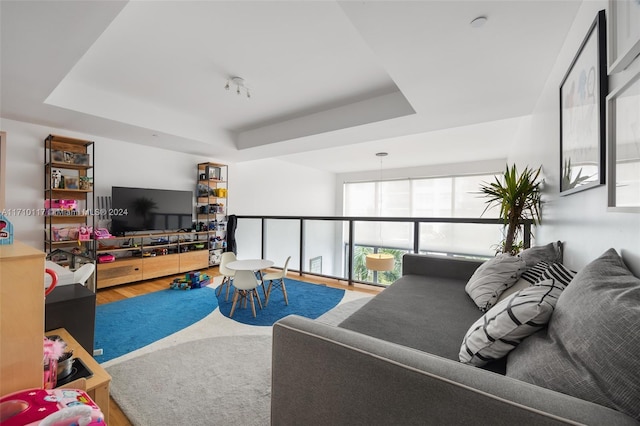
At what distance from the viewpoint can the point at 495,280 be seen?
168 cm

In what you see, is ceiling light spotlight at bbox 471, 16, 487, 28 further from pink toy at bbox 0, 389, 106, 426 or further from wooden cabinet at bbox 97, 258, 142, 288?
wooden cabinet at bbox 97, 258, 142, 288

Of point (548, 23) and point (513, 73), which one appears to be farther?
point (513, 73)

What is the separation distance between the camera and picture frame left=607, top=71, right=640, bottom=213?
2.94 ft

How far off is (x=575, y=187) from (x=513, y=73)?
1.24 m

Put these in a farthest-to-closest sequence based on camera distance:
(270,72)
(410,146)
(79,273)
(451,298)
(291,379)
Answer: (410,146) < (270,72) < (79,273) < (451,298) < (291,379)

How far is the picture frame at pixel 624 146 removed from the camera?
2.94 feet

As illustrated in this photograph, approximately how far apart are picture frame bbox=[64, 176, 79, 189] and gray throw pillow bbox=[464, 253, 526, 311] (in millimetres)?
4763

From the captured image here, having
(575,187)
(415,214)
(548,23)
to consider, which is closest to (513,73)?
(548,23)

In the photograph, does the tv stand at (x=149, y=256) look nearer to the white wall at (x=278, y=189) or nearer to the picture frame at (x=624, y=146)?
the white wall at (x=278, y=189)

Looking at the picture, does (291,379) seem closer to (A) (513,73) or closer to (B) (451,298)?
(B) (451,298)

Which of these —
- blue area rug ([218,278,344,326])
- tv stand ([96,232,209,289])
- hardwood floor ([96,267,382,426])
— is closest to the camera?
blue area rug ([218,278,344,326])

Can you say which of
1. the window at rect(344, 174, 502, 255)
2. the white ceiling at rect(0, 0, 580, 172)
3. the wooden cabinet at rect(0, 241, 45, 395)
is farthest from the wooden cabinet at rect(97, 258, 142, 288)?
the window at rect(344, 174, 502, 255)

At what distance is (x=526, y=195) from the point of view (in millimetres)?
2479

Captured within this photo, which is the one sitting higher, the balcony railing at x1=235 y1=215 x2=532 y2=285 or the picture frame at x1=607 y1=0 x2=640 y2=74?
the picture frame at x1=607 y1=0 x2=640 y2=74
